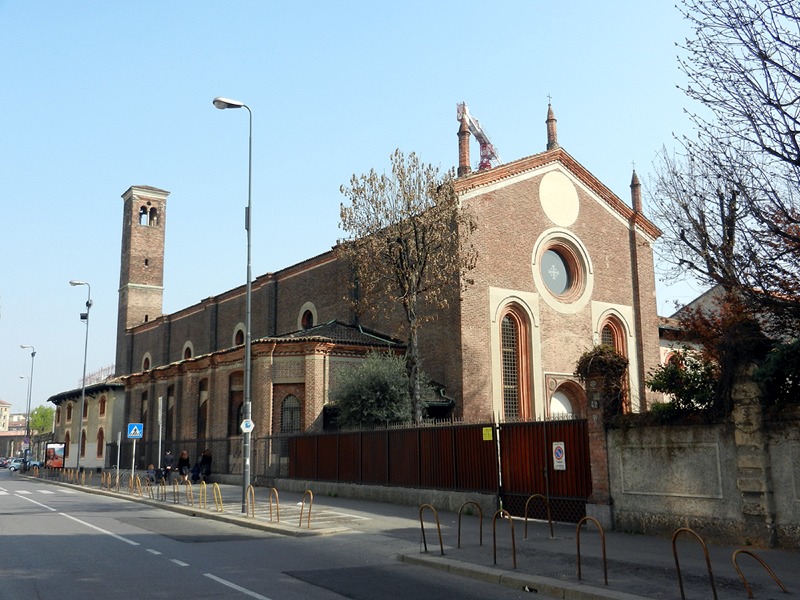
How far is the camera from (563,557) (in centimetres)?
1134

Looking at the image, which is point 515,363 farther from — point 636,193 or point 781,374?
point 781,374

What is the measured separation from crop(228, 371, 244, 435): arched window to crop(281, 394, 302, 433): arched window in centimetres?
415

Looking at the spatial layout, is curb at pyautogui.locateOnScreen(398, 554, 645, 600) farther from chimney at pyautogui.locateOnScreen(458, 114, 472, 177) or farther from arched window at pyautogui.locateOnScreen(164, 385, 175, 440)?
arched window at pyautogui.locateOnScreen(164, 385, 175, 440)

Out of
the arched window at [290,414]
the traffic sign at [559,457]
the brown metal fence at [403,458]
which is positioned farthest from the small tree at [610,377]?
the arched window at [290,414]

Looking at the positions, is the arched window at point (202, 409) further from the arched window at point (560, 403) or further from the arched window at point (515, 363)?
the arched window at point (560, 403)

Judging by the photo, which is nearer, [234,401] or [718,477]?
[718,477]

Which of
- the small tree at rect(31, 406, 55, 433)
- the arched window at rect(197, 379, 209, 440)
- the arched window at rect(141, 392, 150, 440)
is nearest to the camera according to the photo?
the arched window at rect(197, 379, 209, 440)

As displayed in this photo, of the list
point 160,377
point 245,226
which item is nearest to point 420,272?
point 245,226

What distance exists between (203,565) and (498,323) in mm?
21152

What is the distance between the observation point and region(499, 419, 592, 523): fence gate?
1585cm

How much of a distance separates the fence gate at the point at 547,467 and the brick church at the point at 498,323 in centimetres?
843

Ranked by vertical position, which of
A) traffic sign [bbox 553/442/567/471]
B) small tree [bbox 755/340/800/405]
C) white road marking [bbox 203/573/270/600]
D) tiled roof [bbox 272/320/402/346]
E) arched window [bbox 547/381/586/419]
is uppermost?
tiled roof [bbox 272/320/402/346]

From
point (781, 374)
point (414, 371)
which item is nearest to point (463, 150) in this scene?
point (414, 371)

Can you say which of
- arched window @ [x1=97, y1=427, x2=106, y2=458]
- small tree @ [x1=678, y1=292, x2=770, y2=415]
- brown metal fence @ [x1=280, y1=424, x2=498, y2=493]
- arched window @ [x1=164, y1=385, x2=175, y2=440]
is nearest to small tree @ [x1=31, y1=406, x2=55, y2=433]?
arched window @ [x1=97, y1=427, x2=106, y2=458]
